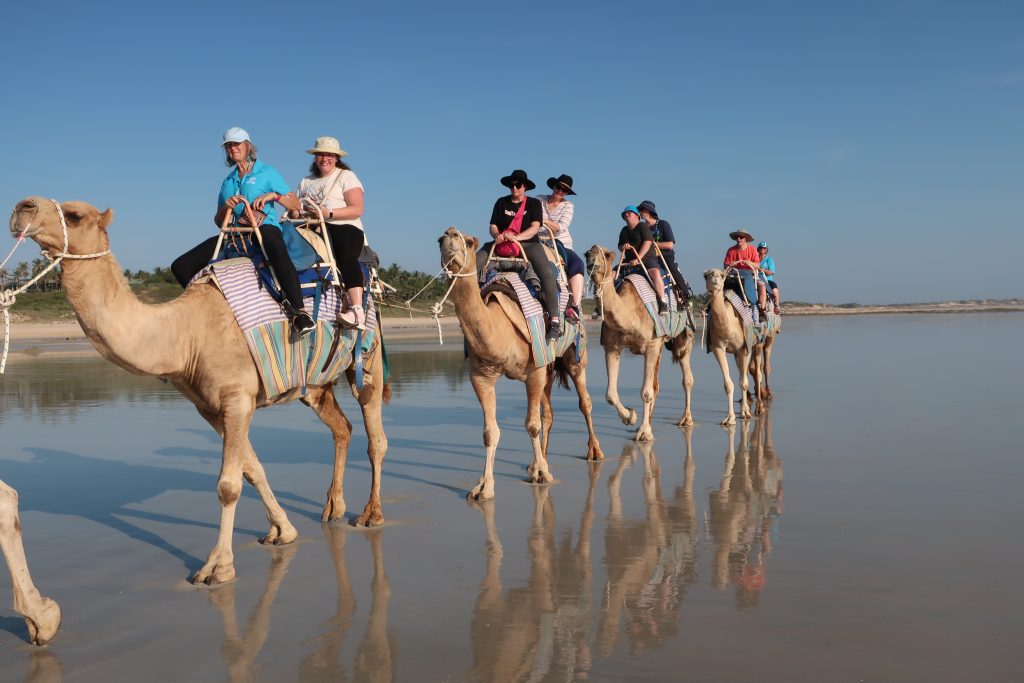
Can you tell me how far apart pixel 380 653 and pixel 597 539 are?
2.49 metres

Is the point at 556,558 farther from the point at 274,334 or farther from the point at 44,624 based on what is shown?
the point at 44,624

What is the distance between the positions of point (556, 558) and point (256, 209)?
3.20m

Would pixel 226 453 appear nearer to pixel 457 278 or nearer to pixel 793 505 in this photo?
pixel 457 278

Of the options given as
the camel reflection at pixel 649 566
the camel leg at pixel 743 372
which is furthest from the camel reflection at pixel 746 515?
the camel leg at pixel 743 372

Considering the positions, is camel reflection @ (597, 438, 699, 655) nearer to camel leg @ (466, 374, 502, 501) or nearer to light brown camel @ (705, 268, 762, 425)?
camel leg @ (466, 374, 502, 501)

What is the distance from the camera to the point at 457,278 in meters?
8.02

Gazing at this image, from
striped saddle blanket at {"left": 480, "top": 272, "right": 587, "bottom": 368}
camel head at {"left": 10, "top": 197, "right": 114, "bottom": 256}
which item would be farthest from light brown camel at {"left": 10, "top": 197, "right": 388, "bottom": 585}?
striped saddle blanket at {"left": 480, "top": 272, "right": 587, "bottom": 368}

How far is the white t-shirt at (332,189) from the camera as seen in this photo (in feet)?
24.2

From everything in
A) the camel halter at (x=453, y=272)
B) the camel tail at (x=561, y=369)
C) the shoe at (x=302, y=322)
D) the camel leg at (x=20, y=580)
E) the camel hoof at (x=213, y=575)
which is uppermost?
the camel halter at (x=453, y=272)

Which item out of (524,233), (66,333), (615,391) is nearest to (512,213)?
(524,233)

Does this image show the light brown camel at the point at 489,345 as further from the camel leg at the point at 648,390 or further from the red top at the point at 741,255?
the red top at the point at 741,255

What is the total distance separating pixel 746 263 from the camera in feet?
50.9

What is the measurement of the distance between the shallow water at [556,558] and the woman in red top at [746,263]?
3.37 m

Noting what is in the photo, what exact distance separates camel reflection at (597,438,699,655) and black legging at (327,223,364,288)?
2753 millimetres
